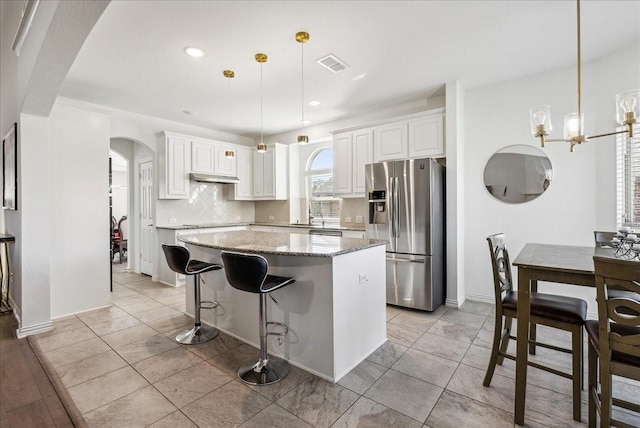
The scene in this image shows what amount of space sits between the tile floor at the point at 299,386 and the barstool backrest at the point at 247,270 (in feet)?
2.47

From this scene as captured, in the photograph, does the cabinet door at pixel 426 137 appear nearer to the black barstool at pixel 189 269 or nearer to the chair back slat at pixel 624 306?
the chair back slat at pixel 624 306

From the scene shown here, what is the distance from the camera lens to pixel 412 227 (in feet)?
A: 12.2

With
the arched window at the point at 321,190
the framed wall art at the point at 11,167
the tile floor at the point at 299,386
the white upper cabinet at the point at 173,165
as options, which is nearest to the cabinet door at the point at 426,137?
the arched window at the point at 321,190

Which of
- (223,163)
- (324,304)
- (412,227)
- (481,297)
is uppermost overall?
(223,163)

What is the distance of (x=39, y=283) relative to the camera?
3.15 meters

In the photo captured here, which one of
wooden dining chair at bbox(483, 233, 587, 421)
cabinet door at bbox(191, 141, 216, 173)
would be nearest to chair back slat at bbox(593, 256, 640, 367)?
wooden dining chair at bbox(483, 233, 587, 421)

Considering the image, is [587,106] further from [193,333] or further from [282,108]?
[193,333]

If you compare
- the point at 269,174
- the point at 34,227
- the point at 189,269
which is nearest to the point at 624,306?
the point at 189,269

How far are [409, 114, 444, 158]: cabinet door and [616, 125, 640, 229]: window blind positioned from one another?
67.6 inches

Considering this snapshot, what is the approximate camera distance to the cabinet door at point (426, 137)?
12.8ft

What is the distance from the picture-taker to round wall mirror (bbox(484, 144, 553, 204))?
11.7ft

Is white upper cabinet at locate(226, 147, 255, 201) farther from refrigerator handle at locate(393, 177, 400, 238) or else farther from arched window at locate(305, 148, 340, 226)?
refrigerator handle at locate(393, 177, 400, 238)

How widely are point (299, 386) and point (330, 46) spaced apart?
2959mm

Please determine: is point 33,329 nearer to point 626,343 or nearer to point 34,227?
point 34,227
